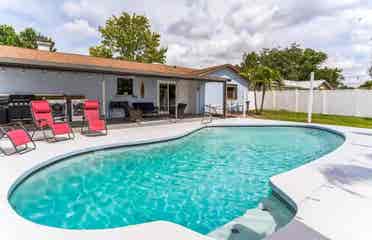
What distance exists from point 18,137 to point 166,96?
10.5 m

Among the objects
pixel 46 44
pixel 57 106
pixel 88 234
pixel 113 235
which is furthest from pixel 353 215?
pixel 46 44

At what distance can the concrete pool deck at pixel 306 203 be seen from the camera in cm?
254

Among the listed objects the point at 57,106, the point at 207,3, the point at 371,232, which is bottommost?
the point at 371,232

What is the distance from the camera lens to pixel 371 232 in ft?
8.64

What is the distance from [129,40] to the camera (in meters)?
29.8

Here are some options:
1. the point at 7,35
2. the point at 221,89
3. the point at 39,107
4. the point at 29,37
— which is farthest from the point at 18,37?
the point at 39,107

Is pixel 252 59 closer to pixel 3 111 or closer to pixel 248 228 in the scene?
pixel 3 111

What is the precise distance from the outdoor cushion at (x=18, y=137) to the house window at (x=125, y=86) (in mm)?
7460

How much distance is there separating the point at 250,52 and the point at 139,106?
116 ft

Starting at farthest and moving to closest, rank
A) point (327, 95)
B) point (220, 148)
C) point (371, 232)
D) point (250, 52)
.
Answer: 1. point (250, 52)
2. point (327, 95)
3. point (220, 148)
4. point (371, 232)

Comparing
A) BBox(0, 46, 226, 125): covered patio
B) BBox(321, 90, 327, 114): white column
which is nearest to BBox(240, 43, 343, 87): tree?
BBox(321, 90, 327, 114): white column

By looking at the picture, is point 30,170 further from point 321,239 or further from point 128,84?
point 128,84

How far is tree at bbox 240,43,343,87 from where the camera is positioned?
38469 mm

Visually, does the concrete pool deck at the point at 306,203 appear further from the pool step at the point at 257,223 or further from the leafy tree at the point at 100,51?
the leafy tree at the point at 100,51
